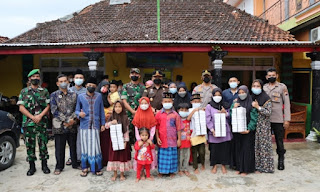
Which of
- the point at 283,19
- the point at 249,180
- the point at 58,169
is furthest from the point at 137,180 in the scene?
the point at 283,19

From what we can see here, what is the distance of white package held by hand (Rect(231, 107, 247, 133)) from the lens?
4355 millimetres

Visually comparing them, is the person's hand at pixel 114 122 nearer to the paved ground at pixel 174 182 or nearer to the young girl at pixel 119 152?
the young girl at pixel 119 152

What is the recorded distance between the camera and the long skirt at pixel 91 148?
435 cm

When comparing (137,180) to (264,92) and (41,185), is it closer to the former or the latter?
(41,185)

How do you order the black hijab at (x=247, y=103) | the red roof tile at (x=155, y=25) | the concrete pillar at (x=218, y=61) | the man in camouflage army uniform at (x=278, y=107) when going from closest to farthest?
the black hijab at (x=247, y=103) < the man in camouflage army uniform at (x=278, y=107) < the concrete pillar at (x=218, y=61) < the red roof tile at (x=155, y=25)

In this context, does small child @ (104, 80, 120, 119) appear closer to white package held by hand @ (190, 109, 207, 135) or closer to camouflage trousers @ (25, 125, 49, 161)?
camouflage trousers @ (25, 125, 49, 161)

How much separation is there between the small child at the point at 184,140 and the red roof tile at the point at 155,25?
11.4 ft

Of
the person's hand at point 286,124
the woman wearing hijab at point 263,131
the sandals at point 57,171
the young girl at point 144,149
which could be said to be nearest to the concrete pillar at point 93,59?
the sandals at point 57,171

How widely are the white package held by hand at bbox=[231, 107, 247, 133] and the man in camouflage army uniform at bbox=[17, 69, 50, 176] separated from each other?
323 centimetres

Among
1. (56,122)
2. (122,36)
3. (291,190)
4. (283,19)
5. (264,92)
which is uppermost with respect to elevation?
(283,19)

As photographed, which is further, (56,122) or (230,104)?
(230,104)

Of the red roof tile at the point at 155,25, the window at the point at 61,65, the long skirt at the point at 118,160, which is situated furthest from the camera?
the window at the point at 61,65

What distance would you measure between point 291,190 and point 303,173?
3.11 ft

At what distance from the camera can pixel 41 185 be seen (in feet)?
13.5
